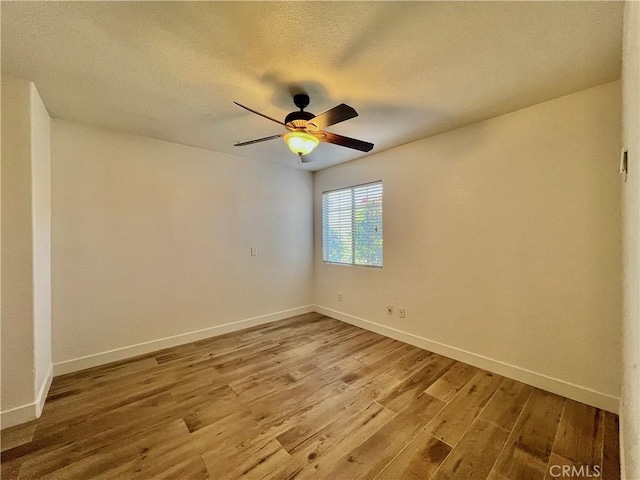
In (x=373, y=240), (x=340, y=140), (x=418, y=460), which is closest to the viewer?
(x=418, y=460)

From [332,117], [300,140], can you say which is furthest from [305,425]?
[332,117]

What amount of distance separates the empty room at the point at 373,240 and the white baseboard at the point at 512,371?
2cm

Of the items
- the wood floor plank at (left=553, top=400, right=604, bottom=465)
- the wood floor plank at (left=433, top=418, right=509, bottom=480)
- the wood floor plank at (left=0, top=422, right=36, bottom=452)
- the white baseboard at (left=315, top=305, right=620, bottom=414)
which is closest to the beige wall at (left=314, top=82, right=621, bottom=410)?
the white baseboard at (left=315, top=305, right=620, bottom=414)

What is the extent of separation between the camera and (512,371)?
89.4 inches

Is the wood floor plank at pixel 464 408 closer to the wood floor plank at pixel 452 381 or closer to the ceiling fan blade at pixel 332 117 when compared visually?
the wood floor plank at pixel 452 381

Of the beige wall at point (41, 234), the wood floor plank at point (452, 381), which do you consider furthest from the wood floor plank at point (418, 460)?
the beige wall at point (41, 234)

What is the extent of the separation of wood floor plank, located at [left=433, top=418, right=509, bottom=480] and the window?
6.57ft

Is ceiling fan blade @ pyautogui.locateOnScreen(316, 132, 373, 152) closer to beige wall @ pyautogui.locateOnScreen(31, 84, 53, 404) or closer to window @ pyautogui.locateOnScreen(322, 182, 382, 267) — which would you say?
window @ pyautogui.locateOnScreen(322, 182, 382, 267)

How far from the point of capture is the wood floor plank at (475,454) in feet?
4.50

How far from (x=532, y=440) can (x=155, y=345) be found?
3.48m

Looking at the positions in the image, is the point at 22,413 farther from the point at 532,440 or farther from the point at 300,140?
the point at 532,440

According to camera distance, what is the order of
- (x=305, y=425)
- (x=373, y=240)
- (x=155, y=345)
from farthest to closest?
(x=373, y=240)
(x=155, y=345)
(x=305, y=425)

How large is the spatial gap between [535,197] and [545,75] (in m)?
0.92

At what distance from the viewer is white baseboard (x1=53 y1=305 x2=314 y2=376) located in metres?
2.45
